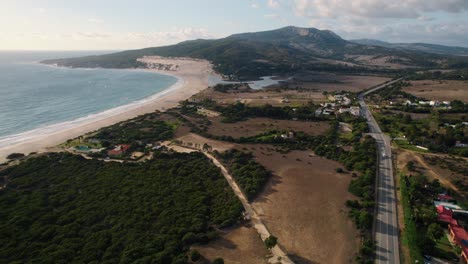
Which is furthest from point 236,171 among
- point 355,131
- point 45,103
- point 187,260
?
point 45,103

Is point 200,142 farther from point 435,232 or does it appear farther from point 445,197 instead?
point 435,232

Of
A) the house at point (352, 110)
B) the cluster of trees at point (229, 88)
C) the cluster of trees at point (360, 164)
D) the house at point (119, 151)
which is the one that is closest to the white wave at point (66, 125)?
the house at point (119, 151)

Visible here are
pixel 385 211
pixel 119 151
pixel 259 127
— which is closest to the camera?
pixel 385 211

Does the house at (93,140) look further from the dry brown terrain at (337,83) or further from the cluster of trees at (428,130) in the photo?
the dry brown terrain at (337,83)

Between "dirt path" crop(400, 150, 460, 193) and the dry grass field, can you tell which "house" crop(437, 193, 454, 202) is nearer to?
"dirt path" crop(400, 150, 460, 193)

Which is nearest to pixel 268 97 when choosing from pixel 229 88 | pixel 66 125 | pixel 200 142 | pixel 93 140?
pixel 229 88
